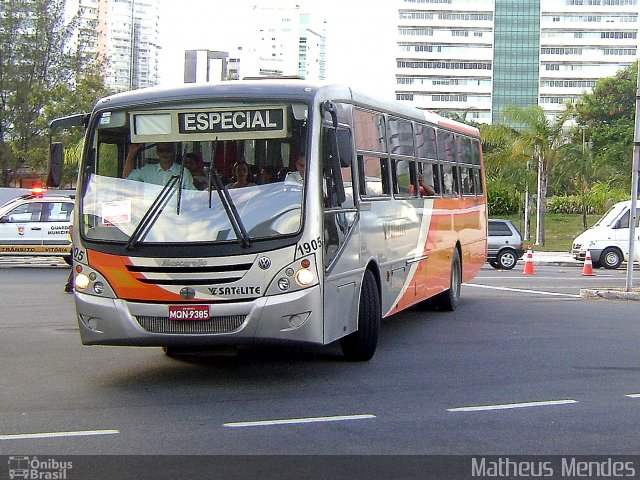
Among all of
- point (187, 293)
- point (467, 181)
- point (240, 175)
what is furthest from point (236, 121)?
point (467, 181)

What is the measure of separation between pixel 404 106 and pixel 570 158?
35.5m

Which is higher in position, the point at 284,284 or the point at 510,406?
the point at 284,284

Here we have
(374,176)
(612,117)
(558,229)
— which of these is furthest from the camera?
(612,117)

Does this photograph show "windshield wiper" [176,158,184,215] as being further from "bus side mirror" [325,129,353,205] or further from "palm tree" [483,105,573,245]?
"palm tree" [483,105,573,245]

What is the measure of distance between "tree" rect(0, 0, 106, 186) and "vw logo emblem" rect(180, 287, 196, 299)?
41314 mm

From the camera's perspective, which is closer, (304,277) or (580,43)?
(304,277)

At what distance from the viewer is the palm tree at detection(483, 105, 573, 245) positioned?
46.1 m

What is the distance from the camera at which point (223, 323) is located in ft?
30.9

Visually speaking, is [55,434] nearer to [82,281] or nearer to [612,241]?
[82,281]

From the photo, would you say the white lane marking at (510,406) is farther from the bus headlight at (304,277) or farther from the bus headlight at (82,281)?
the bus headlight at (82,281)

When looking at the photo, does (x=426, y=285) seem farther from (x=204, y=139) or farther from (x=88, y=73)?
(x=88, y=73)

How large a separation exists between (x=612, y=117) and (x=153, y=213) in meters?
67.6

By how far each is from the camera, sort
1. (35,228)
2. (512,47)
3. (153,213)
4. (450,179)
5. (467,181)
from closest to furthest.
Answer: (153,213), (450,179), (467,181), (35,228), (512,47)

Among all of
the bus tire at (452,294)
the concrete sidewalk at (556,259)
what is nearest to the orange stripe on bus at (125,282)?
the bus tire at (452,294)
